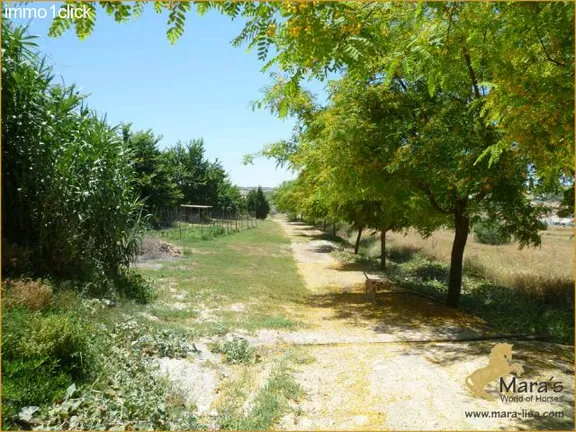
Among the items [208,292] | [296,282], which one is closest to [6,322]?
[208,292]

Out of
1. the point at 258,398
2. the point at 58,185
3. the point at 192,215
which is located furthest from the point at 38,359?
the point at 192,215

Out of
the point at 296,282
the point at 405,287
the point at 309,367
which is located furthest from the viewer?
the point at 296,282

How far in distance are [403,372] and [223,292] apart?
22.8ft

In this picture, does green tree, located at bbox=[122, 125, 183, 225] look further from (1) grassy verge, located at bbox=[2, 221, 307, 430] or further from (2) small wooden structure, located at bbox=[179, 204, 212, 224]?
(1) grassy verge, located at bbox=[2, 221, 307, 430]

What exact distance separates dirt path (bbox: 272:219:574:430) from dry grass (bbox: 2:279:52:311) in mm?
3551

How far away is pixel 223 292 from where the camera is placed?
11828 millimetres

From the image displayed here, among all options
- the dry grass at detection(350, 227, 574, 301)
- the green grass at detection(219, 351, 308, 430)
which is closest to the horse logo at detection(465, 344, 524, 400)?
the green grass at detection(219, 351, 308, 430)

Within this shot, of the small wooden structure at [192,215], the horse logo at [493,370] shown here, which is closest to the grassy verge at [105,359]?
the horse logo at [493,370]

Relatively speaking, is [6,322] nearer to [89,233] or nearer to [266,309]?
[89,233]

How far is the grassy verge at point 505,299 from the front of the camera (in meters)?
8.99

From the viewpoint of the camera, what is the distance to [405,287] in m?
14.4

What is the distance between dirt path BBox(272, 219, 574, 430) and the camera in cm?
450

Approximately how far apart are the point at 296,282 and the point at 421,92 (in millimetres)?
8376

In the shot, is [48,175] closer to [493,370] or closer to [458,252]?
[493,370]
